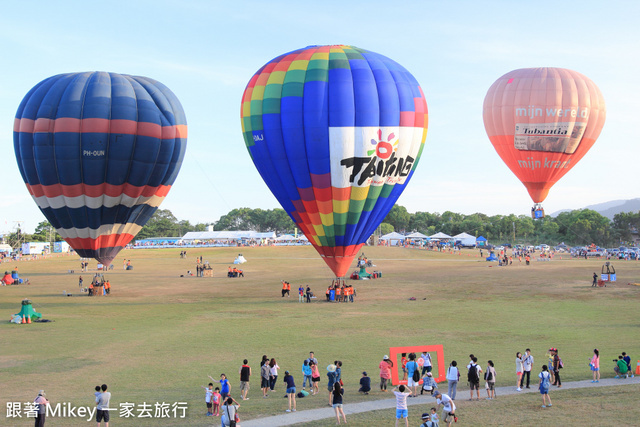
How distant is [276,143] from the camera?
32.7 meters

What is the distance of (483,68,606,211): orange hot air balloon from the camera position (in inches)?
1820

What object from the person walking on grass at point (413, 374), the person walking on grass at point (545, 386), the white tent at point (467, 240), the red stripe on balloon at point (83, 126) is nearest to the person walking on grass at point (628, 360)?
the person walking on grass at point (545, 386)

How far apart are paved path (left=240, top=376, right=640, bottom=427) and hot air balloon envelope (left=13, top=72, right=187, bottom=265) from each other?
23.5m

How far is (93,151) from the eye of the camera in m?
34.5

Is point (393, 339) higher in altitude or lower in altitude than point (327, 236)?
lower

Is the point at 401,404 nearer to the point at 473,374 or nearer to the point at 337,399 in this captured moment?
the point at 337,399

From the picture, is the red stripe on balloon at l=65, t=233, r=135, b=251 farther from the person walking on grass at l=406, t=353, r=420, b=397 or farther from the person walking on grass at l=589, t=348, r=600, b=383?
the person walking on grass at l=589, t=348, r=600, b=383

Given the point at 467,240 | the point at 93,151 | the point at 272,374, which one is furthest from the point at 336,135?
the point at 467,240

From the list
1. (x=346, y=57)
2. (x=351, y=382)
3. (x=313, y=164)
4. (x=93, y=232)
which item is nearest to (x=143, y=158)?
(x=93, y=232)

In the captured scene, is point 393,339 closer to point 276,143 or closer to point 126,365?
point 126,365

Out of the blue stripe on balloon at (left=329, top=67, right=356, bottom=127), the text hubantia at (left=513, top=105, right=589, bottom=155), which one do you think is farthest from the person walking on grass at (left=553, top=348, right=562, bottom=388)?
the text hubantia at (left=513, top=105, right=589, bottom=155)

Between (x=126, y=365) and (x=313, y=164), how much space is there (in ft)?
50.9

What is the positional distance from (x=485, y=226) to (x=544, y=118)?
94518 millimetres

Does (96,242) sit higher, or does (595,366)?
(96,242)
